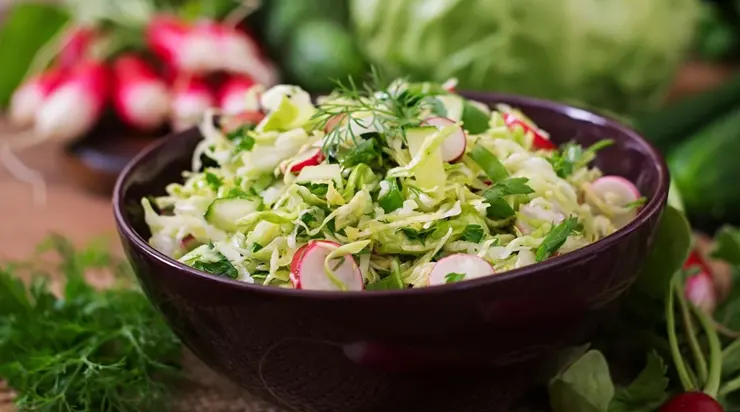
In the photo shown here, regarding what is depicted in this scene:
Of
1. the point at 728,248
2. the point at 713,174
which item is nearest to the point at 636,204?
the point at 728,248

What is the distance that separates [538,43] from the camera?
6.45 ft

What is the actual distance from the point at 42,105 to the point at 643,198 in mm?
1635

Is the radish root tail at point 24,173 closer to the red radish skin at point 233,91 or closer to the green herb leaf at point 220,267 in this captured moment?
the red radish skin at point 233,91

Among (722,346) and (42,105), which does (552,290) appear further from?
(42,105)

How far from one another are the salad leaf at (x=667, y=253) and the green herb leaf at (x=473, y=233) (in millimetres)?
293

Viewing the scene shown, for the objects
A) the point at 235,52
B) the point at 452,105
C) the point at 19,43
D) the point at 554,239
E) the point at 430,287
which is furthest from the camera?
the point at 19,43

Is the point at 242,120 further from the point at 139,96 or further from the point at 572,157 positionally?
the point at 139,96

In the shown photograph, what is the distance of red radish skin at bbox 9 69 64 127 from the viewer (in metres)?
2.21

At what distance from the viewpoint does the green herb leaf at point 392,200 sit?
1013 millimetres

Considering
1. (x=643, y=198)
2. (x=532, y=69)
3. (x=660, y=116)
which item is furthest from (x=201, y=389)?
(x=660, y=116)

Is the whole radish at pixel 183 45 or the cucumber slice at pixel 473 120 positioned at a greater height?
the cucumber slice at pixel 473 120

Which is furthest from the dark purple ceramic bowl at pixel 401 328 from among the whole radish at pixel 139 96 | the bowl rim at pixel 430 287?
the whole radish at pixel 139 96

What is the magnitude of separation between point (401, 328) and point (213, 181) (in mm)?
422

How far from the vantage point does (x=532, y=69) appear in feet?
6.55
